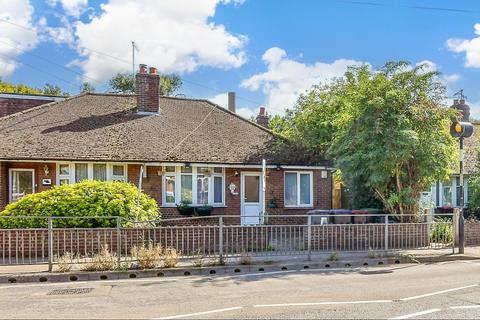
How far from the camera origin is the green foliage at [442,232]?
51.3 ft

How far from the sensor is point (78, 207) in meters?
13.9

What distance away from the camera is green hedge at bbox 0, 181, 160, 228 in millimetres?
13688

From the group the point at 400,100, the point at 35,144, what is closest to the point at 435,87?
the point at 400,100

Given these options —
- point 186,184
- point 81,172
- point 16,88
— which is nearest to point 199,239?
point 186,184

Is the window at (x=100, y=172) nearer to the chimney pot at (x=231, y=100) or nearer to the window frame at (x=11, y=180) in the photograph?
the window frame at (x=11, y=180)

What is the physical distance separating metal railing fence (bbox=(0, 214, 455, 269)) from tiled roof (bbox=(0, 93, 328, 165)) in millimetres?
4838

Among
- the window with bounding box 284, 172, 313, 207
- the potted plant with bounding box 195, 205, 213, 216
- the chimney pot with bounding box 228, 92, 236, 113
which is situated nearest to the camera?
the potted plant with bounding box 195, 205, 213, 216

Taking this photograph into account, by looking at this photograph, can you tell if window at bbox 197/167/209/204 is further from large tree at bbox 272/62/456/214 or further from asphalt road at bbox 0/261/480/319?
asphalt road at bbox 0/261/480/319

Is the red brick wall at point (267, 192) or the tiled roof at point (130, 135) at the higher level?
the tiled roof at point (130, 135)

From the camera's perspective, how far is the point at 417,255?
13.9 meters

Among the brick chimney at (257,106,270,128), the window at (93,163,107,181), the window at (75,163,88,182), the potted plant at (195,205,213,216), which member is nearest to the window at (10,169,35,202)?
the window at (75,163,88,182)

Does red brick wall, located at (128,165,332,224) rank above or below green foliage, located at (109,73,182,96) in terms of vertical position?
below

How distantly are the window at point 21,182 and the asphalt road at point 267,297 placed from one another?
8.30m

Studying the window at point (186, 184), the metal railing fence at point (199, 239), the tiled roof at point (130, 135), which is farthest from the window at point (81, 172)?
the metal railing fence at point (199, 239)
